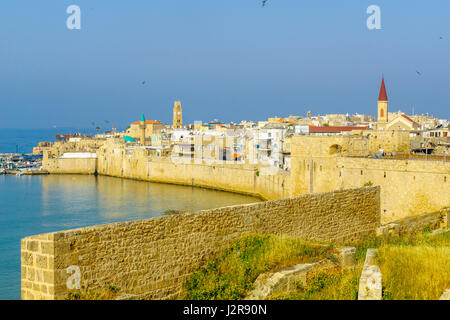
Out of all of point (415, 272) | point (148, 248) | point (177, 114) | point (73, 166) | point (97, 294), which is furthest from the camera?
point (177, 114)

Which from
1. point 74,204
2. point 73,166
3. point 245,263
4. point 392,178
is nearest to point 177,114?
point 73,166

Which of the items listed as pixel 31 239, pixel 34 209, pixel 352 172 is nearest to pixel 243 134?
pixel 34 209

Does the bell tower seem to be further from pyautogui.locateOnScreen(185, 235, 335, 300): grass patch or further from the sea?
pyautogui.locateOnScreen(185, 235, 335, 300): grass patch

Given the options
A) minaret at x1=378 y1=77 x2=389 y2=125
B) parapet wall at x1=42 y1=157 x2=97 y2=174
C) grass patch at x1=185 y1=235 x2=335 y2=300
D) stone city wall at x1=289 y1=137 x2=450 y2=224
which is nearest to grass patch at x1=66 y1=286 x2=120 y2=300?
grass patch at x1=185 y1=235 x2=335 y2=300

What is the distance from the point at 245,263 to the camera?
24.9 ft

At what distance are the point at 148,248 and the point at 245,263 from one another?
142 cm

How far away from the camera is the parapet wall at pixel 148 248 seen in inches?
232

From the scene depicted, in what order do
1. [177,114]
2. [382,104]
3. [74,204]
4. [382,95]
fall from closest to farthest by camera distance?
[74,204], [382,104], [382,95], [177,114]

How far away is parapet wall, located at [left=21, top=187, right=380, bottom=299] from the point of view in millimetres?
5887

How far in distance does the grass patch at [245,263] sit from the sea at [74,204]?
927cm

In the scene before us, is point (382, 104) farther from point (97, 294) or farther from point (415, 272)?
point (97, 294)

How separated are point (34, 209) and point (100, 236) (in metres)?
31.4

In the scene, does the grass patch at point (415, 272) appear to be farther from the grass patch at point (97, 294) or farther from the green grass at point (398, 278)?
the grass patch at point (97, 294)
